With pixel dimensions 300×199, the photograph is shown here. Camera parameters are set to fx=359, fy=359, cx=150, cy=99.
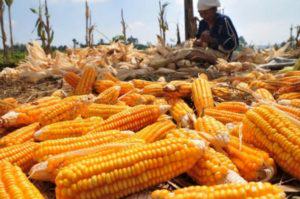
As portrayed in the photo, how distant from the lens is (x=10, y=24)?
21.5 meters

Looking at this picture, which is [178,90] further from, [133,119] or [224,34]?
[224,34]

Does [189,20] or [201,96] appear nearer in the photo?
[201,96]

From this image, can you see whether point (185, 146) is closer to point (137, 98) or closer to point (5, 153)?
point (5, 153)

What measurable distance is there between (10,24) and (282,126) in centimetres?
2191

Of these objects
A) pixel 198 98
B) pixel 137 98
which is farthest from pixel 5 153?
pixel 198 98

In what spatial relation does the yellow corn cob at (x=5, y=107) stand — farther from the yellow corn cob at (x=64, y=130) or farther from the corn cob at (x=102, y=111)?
the yellow corn cob at (x=64, y=130)

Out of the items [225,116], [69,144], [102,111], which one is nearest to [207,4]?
[102,111]

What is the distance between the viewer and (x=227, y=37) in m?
8.59

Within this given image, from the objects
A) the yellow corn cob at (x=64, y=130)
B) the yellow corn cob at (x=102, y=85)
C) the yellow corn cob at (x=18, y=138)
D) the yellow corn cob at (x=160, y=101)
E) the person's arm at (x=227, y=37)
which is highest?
the person's arm at (x=227, y=37)

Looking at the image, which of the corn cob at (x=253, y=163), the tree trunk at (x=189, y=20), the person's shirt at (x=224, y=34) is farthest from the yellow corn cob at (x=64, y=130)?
the tree trunk at (x=189, y=20)

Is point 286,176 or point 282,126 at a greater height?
point 282,126

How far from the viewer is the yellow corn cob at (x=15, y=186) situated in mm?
1735

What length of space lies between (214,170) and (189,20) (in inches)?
445

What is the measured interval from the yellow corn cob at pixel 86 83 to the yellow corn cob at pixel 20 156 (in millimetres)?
1963
